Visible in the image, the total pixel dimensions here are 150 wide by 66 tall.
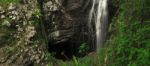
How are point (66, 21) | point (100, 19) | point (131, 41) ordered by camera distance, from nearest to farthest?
point (131, 41)
point (100, 19)
point (66, 21)

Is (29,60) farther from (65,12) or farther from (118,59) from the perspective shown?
(118,59)

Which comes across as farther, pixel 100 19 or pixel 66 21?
pixel 66 21

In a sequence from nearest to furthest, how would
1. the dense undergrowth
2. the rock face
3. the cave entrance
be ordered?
1. the dense undergrowth
2. the rock face
3. the cave entrance

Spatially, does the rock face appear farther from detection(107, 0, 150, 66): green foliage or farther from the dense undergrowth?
detection(107, 0, 150, 66): green foliage

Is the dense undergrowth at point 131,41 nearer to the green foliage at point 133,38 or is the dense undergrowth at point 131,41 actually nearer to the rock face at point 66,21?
the green foliage at point 133,38

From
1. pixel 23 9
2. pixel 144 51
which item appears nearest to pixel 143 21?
pixel 144 51

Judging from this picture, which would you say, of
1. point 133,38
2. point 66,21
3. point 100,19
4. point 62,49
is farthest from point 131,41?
point 62,49

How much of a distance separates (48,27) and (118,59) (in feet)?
15.9

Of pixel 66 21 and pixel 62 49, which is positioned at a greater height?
pixel 66 21

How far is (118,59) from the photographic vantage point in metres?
5.20

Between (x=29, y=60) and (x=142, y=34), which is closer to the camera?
(x=142, y=34)

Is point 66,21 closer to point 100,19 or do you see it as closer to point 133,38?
point 100,19

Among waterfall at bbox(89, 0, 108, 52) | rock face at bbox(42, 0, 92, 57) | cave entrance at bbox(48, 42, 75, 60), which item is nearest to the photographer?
waterfall at bbox(89, 0, 108, 52)

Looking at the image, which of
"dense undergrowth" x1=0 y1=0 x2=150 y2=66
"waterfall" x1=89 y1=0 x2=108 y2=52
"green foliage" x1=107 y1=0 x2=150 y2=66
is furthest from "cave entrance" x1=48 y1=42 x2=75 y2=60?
"green foliage" x1=107 y1=0 x2=150 y2=66
